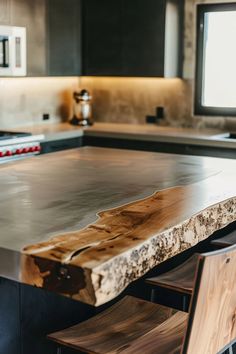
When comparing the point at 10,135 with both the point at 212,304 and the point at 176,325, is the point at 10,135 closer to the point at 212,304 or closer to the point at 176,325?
the point at 176,325

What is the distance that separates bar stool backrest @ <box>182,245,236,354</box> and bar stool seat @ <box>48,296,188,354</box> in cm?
15

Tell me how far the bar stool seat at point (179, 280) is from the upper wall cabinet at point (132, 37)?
3.10m

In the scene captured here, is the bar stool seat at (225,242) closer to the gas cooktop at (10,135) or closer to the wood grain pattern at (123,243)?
the wood grain pattern at (123,243)

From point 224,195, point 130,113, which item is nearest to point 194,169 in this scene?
point 224,195

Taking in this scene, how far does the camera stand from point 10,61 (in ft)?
15.2

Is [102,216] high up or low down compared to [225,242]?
up

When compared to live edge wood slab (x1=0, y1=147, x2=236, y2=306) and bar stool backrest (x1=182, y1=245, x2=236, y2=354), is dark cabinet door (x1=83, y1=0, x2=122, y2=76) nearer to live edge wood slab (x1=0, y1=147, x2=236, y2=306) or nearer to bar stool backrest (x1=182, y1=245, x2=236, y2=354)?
live edge wood slab (x1=0, y1=147, x2=236, y2=306)

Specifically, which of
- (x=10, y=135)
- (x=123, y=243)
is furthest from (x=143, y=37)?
(x=123, y=243)

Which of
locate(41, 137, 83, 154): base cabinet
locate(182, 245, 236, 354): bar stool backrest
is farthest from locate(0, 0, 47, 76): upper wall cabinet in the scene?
locate(182, 245, 236, 354): bar stool backrest

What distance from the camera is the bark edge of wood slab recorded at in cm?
149

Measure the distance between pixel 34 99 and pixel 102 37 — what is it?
875 millimetres

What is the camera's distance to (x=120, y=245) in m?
1.64

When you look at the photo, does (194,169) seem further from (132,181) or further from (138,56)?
(138,56)

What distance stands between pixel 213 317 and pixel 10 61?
135 inches
